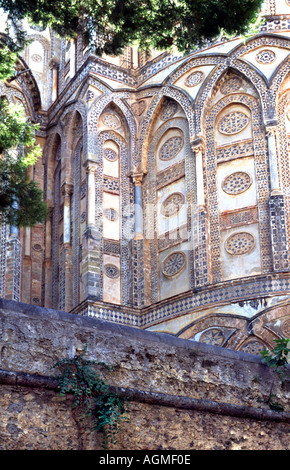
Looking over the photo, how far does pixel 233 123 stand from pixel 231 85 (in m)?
0.87

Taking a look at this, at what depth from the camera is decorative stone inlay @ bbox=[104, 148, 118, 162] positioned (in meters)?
17.4

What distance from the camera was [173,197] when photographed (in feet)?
54.9

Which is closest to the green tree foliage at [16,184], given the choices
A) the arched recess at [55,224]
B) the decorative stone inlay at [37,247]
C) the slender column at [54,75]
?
the arched recess at [55,224]

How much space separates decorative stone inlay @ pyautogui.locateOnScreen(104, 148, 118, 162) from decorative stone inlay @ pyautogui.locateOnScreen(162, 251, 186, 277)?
2.63m

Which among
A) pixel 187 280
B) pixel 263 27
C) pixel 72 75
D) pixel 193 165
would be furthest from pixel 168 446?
→ pixel 72 75

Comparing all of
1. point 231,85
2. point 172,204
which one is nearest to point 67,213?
point 172,204

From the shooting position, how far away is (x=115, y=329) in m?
6.98

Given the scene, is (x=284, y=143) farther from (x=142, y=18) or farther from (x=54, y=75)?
(x=54, y=75)

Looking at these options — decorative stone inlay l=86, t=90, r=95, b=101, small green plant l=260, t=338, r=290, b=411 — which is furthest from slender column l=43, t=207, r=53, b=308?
small green plant l=260, t=338, r=290, b=411

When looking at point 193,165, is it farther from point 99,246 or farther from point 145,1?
point 145,1

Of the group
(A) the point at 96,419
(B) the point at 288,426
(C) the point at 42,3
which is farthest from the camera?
Answer: (C) the point at 42,3

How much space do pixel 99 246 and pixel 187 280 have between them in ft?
6.46

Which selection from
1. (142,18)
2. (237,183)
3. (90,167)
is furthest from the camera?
(90,167)

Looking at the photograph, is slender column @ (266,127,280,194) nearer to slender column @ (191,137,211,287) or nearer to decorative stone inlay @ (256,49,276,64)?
slender column @ (191,137,211,287)
